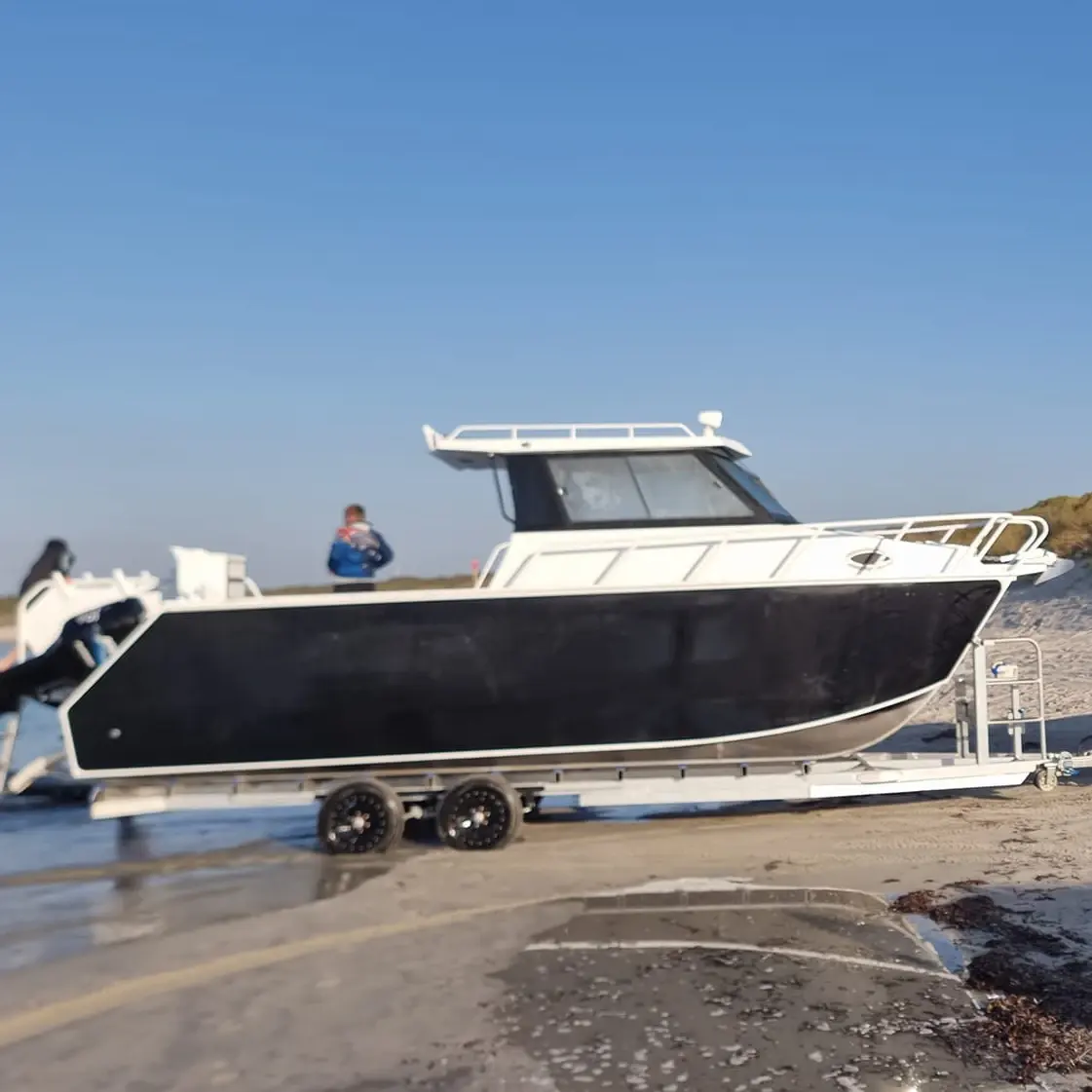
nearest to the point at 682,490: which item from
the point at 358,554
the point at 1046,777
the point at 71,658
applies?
the point at 358,554

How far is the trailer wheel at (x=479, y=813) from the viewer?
7688mm

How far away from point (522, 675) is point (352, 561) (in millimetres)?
1593

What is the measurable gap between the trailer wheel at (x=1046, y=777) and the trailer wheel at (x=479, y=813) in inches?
147

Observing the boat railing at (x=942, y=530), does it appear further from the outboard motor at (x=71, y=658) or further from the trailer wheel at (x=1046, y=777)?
the outboard motor at (x=71, y=658)

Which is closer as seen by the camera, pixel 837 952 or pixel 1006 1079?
pixel 1006 1079

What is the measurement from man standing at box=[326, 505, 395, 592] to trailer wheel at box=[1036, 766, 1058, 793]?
4.91 metres

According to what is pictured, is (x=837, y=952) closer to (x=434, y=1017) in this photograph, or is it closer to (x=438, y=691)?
(x=434, y=1017)

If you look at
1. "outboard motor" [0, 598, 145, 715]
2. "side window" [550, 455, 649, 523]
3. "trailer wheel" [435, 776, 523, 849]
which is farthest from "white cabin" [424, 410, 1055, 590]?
"outboard motor" [0, 598, 145, 715]

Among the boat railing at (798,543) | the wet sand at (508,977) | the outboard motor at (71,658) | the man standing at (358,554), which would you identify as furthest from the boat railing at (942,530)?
the outboard motor at (71,658)

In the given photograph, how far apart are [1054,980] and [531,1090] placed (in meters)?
2.19

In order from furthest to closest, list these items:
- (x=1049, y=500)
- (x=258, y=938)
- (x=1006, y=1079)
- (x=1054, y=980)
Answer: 1. (x=1049, y=500)
2. (x=258, y=938)
3. (x=1054, y=980)
4. (x=1006, y=1079)

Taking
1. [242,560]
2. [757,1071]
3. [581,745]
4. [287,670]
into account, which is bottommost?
[757,1071]

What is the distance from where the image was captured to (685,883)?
6699 mm

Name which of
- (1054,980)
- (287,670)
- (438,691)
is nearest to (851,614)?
(438,691)
